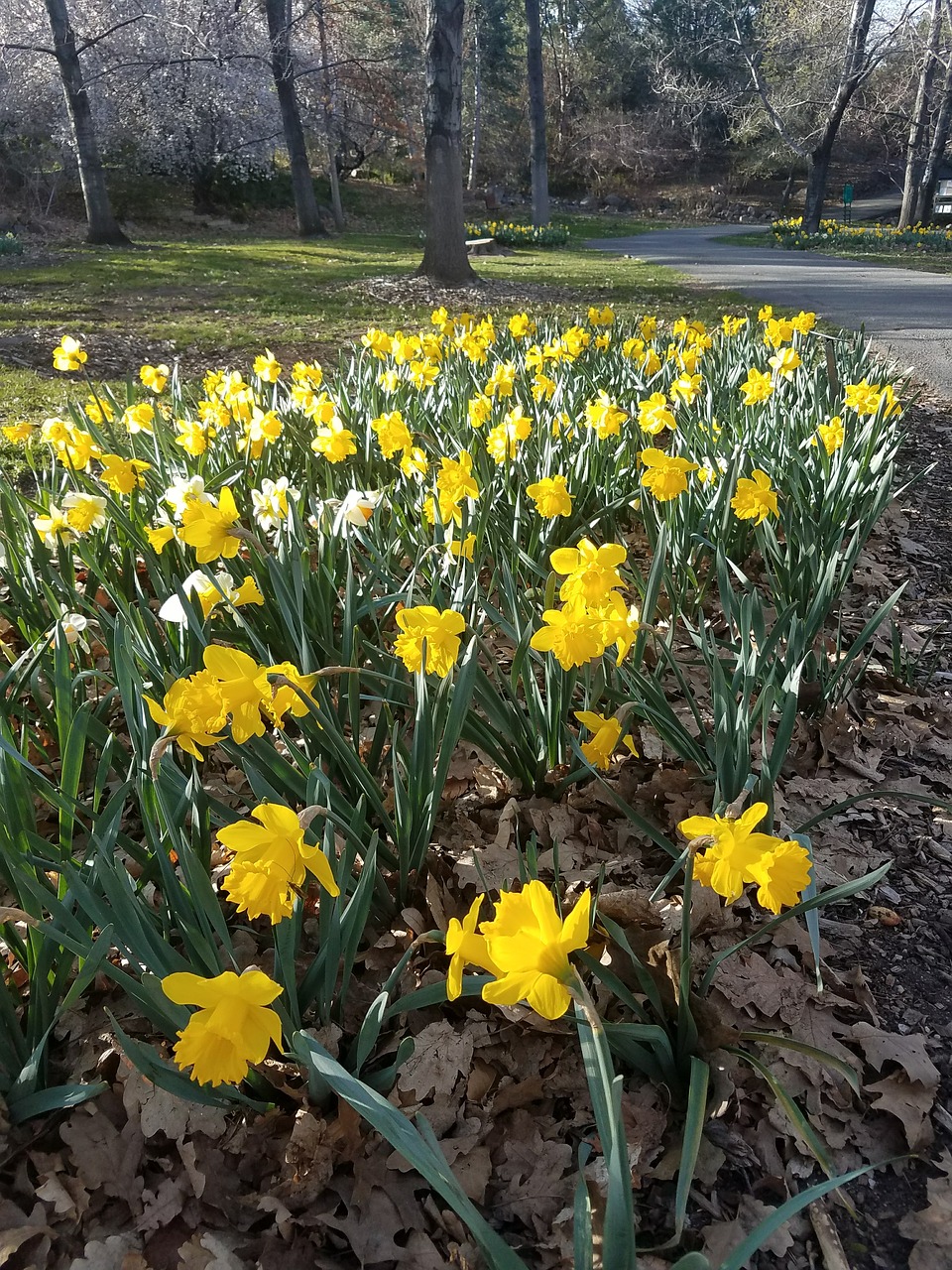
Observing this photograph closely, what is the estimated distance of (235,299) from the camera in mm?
10008

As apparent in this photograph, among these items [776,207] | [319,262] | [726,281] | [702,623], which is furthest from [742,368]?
[776,207]

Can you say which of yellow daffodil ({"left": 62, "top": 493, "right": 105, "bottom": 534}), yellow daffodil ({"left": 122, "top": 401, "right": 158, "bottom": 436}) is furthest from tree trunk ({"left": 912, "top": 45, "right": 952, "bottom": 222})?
yellow daffodil ({"left": 62, "top": 493, "right": 105, "bottom": 534})

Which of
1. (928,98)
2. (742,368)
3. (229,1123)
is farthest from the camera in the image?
(928,98)

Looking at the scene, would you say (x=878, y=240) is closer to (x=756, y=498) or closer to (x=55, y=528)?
(x=756, y=498)

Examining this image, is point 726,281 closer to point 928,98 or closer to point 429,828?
point 429,828

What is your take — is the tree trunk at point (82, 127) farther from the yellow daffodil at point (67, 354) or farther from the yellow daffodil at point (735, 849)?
the yellow daffodil at point (735, 849)

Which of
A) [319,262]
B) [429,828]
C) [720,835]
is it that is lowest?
[429,828]

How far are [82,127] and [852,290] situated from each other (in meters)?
13.7

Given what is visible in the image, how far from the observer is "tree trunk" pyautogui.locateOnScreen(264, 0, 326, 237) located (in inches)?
669

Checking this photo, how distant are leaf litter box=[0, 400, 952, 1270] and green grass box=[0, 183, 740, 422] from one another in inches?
193

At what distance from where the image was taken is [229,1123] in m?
1.24

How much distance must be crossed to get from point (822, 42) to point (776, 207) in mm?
15336

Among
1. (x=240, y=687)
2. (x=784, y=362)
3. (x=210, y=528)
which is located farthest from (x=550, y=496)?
(x=784, y=362)

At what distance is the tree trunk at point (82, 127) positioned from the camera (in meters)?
13.9
